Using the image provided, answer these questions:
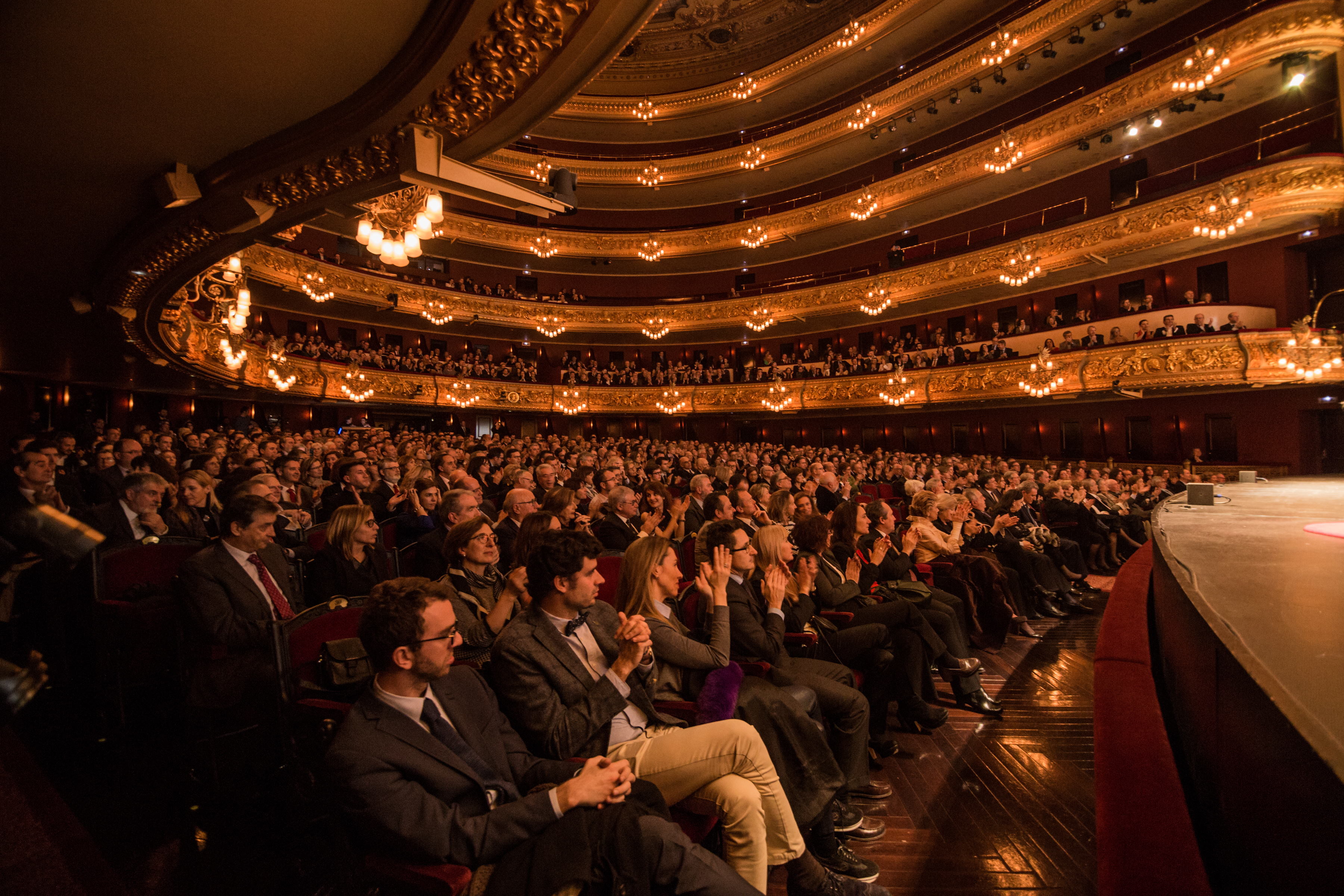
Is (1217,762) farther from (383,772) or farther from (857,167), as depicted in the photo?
(857,167)

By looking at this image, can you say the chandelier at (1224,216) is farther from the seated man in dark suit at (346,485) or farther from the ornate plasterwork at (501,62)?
the seated man in dark suit at (346,485)

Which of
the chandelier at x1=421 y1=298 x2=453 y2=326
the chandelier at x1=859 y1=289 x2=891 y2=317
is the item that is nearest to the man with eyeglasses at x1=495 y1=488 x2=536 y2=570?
the chandelier at x1=859 y1=289 x2=891 y2=317

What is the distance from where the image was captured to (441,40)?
2.53 meters

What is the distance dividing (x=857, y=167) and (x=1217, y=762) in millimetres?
22078

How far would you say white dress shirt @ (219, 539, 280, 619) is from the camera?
2.65m

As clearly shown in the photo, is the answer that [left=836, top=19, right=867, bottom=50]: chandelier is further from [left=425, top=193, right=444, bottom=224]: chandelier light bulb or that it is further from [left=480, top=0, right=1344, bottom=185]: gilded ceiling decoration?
[left=425, top=193, right=444, bottom=224]: chandelier light bulb

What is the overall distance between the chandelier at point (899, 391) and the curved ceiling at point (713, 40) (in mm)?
11024

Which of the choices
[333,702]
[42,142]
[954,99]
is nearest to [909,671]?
[333,702]

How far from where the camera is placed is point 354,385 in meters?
15.9

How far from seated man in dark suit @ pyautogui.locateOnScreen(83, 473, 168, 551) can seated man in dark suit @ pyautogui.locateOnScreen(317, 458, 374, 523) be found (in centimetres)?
132

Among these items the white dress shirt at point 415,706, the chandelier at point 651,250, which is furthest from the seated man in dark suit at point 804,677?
the chandelier at point 651,250

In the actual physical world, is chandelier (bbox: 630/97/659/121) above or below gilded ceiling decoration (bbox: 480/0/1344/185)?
above

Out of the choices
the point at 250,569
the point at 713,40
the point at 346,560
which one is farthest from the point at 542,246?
the point at 250,569

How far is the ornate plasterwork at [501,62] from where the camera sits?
2340 mm
